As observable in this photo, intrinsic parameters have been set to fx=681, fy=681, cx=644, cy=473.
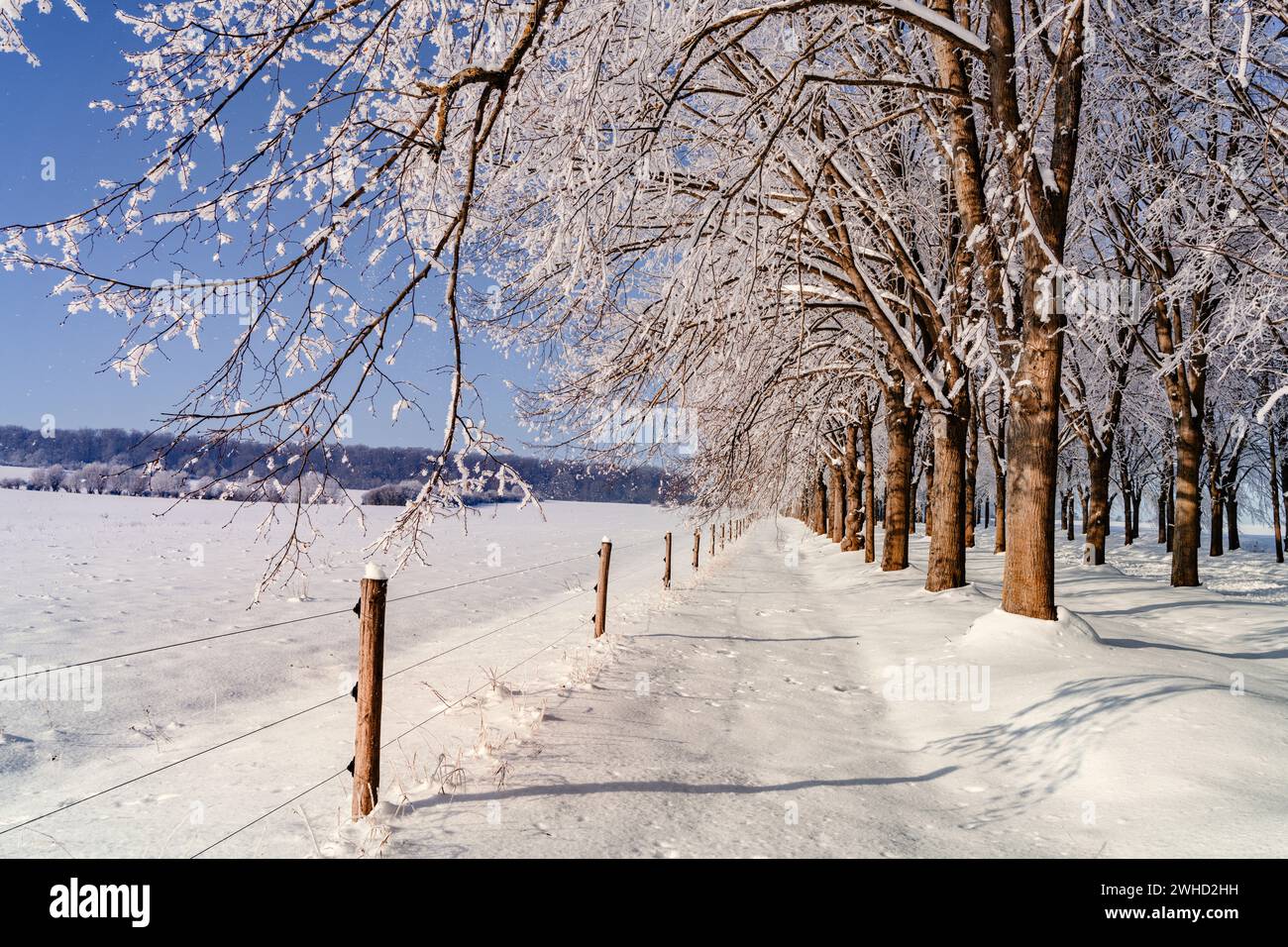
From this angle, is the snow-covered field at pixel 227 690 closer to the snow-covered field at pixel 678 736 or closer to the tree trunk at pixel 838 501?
the snow-covered field at pixel 678 736

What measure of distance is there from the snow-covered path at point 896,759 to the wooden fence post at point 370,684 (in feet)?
0.98

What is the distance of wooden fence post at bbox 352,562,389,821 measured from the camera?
366 centimetres

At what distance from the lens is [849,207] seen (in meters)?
10.7

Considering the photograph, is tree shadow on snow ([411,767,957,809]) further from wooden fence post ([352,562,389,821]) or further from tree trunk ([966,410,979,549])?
tree trunk ([966,410,979,549])

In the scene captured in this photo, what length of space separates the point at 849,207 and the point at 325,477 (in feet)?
30.7

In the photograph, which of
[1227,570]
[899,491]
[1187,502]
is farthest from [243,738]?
[1227,570]

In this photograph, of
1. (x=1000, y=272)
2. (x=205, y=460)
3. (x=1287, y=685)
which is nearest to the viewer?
(x=205, y=460)

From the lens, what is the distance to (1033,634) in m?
6.95

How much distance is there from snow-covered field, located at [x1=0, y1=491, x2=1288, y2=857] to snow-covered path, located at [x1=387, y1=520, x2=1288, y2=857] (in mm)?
23

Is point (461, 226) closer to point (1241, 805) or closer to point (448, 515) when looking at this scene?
point (448, 515)

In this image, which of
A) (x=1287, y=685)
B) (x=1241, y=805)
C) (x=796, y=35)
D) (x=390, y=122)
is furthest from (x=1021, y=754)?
(x=796, y=35)

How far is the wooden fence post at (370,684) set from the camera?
366cm

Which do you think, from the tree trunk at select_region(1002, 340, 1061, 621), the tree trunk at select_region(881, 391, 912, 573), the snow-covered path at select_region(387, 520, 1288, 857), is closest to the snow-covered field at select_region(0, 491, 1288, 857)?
the snow-covered path at select_region(387, 520, 1288, 857)
